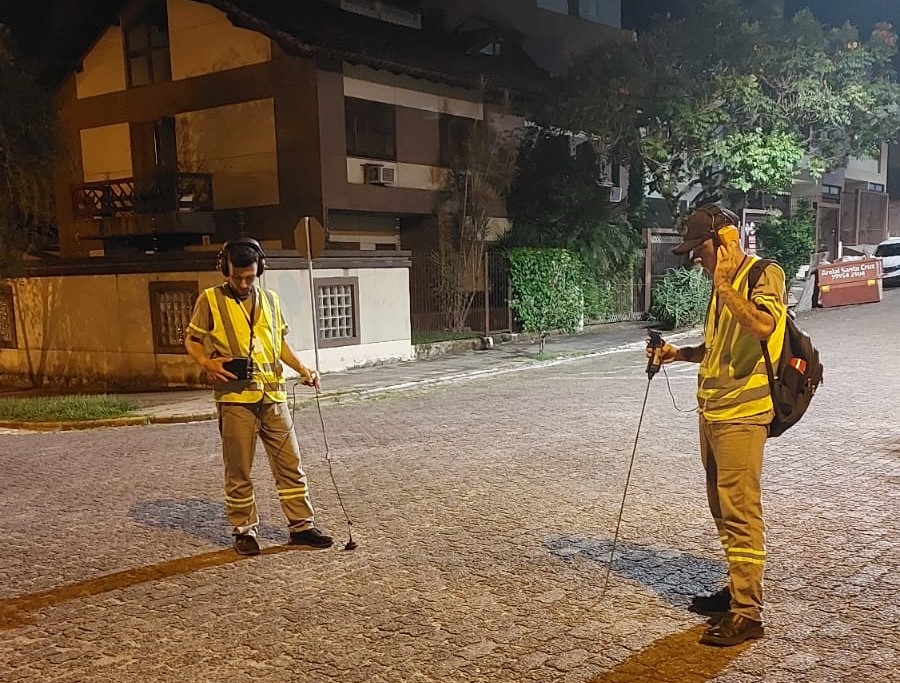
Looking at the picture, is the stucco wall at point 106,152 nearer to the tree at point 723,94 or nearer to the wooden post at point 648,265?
the tree at point 723,94

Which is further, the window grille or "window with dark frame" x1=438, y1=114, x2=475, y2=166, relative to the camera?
"window with dark frame" x1=438, y1=114, x2=475, y2=166

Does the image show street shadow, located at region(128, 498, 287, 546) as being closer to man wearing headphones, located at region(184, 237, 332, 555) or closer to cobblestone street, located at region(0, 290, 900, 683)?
cobblestone street, located at region(0, 290, 900, 683)

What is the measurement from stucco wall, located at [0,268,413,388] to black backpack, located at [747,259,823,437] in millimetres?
10045

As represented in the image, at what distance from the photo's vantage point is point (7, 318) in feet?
55.6

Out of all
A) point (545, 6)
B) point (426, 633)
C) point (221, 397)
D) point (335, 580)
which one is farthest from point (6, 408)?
point (545, 6)

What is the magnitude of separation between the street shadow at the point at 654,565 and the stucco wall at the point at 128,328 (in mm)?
8496

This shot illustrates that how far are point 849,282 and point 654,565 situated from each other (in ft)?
68.1

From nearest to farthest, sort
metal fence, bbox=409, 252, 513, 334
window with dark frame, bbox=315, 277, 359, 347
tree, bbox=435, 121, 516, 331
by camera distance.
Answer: window with dark frame, bbox=315, 277, 359, 347 < metal fence, bbox=409, 252, 513, 334 < tree, bbox=435, 121, 516, 331

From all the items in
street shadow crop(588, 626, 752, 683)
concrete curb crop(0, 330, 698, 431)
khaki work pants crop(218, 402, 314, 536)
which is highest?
khaki work pants crop(218, 402, 314, 536)

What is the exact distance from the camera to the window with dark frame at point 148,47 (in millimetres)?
20078

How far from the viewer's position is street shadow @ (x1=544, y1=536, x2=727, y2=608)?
4.46 m

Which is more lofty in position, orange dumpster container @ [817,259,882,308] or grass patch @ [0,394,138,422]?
orange dumpster container @ [817,259,882,308]

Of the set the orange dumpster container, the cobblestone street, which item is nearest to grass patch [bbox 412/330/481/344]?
the cobblestone street

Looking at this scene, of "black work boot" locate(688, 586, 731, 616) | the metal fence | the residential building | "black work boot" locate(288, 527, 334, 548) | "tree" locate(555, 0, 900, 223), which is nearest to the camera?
"black work boot" locate(688, 586, 731, 616)
